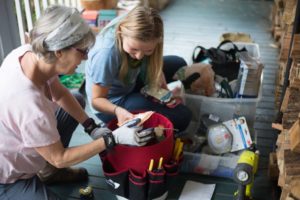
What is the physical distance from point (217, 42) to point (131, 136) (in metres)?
2.09

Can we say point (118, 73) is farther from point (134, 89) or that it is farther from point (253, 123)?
point (253, 123)

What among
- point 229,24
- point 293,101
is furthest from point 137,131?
point 229,24

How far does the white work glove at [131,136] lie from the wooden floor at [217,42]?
1.31 ft

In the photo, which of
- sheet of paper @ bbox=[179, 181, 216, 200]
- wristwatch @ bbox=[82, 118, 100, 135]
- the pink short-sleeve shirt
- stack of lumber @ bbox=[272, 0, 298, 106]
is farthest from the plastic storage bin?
the pink short-sleeve shirt

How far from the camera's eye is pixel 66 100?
165 centimetres

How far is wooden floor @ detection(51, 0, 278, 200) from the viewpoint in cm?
180

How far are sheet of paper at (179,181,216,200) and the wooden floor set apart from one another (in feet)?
0.09

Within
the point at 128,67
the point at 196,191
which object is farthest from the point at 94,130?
the point at 196,191

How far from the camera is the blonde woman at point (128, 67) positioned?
1.62 metres

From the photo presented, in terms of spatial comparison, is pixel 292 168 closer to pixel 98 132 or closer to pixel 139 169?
pixel 139 169

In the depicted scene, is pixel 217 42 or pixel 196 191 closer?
pixel 196 191

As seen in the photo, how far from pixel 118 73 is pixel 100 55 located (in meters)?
0.13

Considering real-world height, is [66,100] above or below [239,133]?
above

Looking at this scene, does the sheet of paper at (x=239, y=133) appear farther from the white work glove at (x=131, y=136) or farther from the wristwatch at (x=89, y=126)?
the wristwatch at (x=89, y=126)
